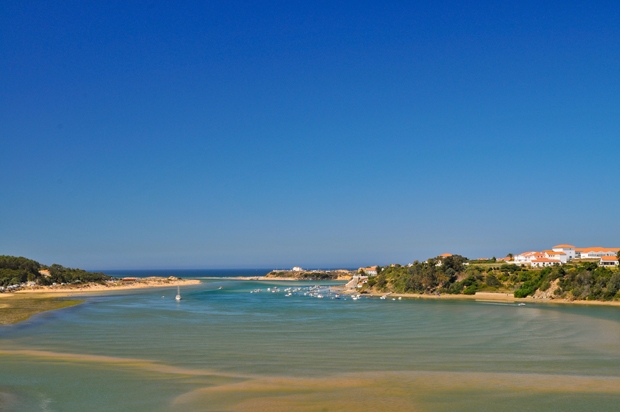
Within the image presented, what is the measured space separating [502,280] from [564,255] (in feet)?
108

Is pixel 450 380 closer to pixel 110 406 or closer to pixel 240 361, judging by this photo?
pixel 240 361

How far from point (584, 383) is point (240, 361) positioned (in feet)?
51.7

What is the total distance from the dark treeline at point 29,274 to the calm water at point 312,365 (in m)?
64.2

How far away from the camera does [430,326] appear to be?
1566 inches

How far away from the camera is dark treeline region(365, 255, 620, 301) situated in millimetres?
61988

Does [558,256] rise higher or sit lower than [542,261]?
higher

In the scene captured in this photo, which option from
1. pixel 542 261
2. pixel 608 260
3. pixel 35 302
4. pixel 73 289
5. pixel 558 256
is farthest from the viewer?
pixel 73 289

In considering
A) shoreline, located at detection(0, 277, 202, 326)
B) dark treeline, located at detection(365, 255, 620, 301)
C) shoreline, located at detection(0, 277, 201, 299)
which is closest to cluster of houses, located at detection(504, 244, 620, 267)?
dark treeline, located at detection(365, 255, 620, 301)

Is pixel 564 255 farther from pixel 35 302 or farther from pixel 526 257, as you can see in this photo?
pixel 35 302


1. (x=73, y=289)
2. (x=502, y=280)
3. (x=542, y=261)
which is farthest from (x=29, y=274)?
(x=542, y=261)

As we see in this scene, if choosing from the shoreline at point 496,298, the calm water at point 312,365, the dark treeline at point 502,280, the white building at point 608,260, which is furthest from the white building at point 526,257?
the calm water at point 312,365

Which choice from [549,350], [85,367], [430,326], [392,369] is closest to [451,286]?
[430,326]

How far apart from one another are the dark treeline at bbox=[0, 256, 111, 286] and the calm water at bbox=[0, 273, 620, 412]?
2527 inches

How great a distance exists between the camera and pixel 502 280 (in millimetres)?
76250
